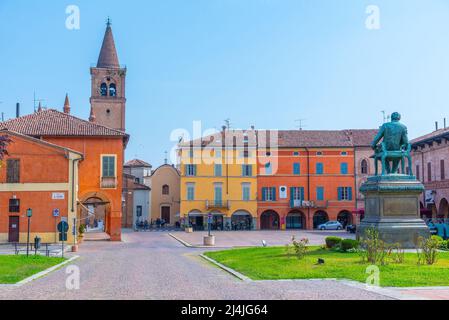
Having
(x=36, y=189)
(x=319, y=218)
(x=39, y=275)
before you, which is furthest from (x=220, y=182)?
(x=39, y=275)

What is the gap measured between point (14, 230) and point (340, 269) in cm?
2569

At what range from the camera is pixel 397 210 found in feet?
66.2

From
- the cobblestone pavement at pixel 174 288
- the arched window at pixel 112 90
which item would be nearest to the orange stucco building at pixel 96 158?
the cobblestone pavement at pixel 174 288

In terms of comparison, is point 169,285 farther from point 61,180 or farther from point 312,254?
point 61,180

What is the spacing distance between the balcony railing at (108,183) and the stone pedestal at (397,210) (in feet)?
78.4

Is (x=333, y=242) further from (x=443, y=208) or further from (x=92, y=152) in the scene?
(x=443, y=208)

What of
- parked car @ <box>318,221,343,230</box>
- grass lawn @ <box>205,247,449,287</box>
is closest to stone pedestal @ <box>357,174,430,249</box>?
grass lawn @ <box>205,247,449,287</box>

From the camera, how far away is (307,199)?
6525cm

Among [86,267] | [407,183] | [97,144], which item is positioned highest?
[97,144]

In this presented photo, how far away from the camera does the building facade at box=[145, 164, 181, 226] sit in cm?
7150

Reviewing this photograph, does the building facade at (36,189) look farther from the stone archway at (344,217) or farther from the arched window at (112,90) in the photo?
the stone archway at (344,217)

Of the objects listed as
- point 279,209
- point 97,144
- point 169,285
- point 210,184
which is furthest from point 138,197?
point 169,285

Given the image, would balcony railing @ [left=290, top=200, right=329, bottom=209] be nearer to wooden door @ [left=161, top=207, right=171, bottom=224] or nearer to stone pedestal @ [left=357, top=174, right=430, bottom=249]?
wooden door @ [left=161, top=207, right=171, bottom=224]
